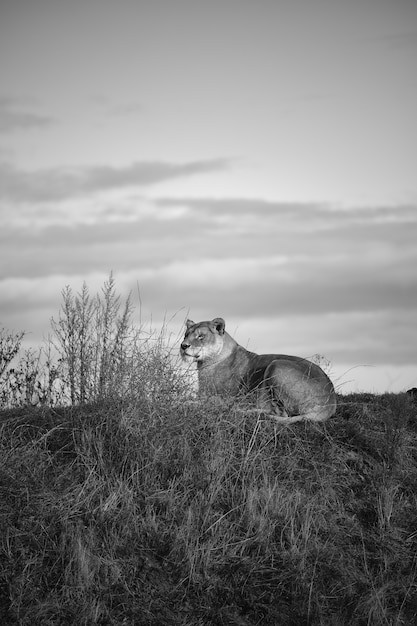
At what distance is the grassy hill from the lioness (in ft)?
1.91

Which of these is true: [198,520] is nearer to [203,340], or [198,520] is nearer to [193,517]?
[193,517]

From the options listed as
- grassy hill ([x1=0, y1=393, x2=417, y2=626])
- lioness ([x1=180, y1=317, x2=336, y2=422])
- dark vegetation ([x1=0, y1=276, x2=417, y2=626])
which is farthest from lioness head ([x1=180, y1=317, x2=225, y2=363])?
grassy hill ([x1=0, y1=393, x2=417, y2=626])

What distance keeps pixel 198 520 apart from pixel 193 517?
0.07m

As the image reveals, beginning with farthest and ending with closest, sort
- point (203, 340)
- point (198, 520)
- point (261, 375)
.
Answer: point (203, 340) < point (261, 375) < point (198, 520)

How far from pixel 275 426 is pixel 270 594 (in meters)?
2.82

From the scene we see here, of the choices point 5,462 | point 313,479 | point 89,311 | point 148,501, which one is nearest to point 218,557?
point 148,501

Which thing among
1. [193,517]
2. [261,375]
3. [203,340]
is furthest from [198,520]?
[203,340]

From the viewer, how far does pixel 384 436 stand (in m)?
11.8

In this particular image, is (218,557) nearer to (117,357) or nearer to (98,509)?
(98,509)

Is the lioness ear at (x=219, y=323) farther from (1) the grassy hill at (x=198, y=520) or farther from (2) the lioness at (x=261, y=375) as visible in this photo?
(1) the grassy hill at (x=198, y=520)

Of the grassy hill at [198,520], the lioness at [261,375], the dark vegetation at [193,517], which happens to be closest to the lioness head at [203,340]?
the lioness at [261,375]

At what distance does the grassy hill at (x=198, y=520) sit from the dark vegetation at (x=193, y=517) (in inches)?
0.7

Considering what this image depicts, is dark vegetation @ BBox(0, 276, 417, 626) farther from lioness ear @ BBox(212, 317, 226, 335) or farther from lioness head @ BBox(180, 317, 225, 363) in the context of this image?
lioness ear @ BBox(212, 317, 226, 335)

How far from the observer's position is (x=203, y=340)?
13.2 m
